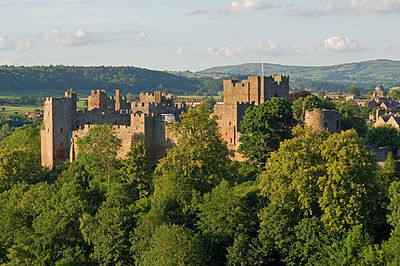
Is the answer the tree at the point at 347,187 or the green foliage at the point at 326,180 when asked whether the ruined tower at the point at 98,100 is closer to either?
the green foliage at the point at 326,180

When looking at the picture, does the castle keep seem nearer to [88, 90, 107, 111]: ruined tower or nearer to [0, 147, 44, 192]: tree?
[0, 147, 44, 192]: tree

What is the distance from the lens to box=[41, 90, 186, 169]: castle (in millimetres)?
50188

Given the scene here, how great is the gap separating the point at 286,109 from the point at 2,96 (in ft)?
433

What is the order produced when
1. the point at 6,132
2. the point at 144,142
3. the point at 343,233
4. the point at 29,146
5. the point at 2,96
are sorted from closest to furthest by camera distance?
the point at 343,233, the point at 144,142, the point at 29,146, the point at 6,132, the point at 2,96

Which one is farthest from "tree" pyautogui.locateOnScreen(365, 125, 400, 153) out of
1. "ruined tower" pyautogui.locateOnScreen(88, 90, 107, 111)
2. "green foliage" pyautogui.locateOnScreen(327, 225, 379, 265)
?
"ruined tower" pyautogui.locateOnScreen(88, 90, 107, 111)

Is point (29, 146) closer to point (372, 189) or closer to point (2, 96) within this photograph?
point (372, 189)

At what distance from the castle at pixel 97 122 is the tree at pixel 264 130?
5.80m

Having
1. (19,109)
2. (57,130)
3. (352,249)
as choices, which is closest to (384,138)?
(352,249)

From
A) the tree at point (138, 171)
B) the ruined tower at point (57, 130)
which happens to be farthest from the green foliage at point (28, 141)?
the tree at point (138, 171)

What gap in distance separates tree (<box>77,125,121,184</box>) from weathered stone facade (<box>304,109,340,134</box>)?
564 inches

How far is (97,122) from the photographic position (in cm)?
5812

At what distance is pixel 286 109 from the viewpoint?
48.2m

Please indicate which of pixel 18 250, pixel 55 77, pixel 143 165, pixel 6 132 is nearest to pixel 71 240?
pixel 18 250

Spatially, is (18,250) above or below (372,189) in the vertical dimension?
below
